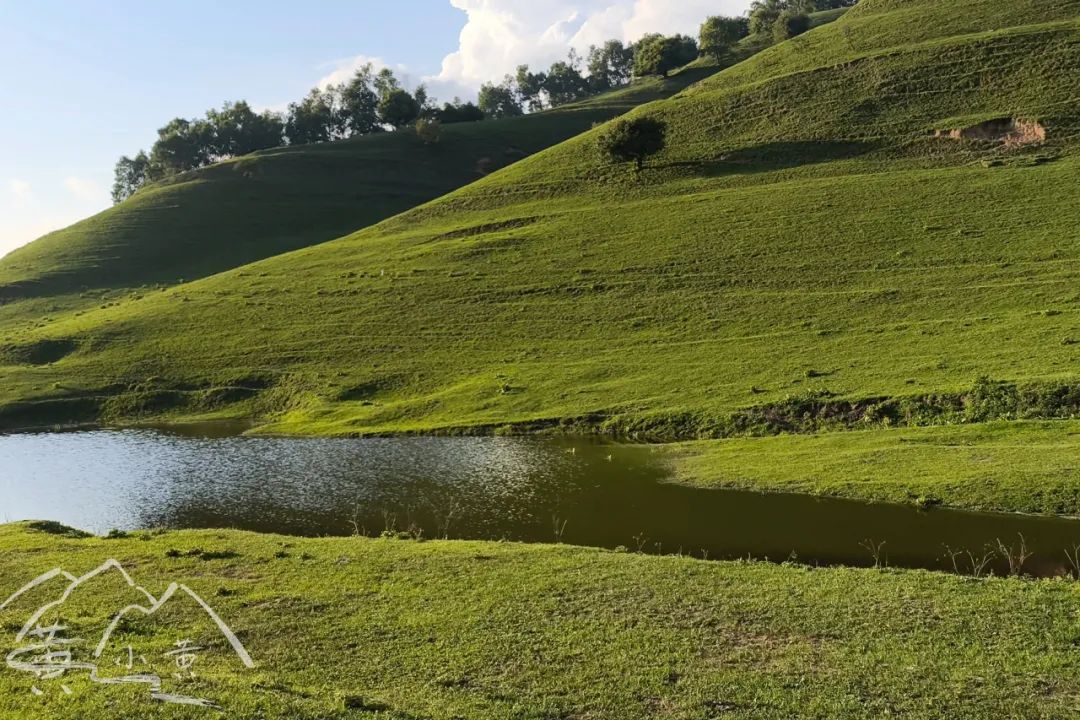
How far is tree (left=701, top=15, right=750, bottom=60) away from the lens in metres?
177

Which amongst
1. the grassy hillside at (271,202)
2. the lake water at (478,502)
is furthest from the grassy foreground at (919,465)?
the grassy hillside at (271,202)

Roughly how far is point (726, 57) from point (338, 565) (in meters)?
178

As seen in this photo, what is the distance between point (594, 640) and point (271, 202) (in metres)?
137

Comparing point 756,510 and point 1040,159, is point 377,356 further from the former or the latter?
point 1040,159

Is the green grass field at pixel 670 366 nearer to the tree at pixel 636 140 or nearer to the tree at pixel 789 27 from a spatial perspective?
the tree at pixel 636 140

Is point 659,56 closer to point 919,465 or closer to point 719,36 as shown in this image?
point 719,36

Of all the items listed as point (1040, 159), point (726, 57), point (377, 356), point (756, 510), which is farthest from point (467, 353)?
point (726, 57)

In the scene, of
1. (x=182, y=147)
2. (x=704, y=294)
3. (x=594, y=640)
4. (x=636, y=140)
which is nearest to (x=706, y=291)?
(x=704, y=294)

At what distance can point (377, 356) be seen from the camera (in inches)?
2420

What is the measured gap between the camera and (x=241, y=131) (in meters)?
184

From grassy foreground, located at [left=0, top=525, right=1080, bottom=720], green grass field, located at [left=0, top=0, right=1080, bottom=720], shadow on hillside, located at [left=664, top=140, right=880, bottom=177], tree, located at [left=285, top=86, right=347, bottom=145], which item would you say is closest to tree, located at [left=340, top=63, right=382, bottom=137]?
tree, located at [left=285, top=86, right=347, bottom=145]

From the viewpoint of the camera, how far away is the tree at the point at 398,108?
186 meters

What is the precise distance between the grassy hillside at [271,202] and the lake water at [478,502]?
220 feet

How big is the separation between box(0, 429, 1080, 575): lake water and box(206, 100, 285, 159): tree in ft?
490
